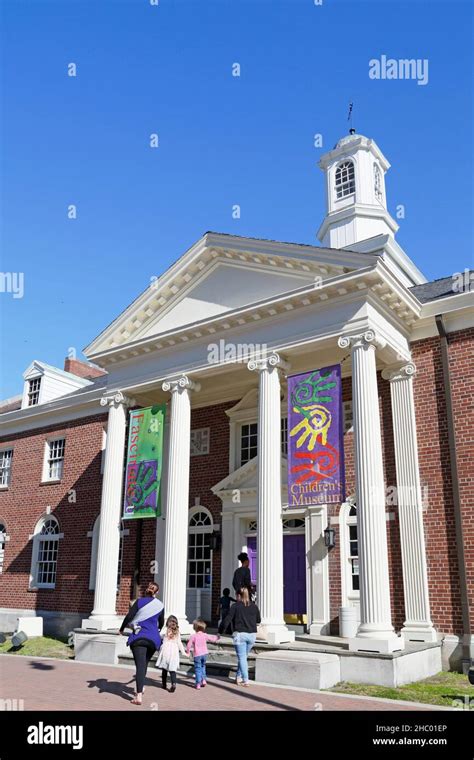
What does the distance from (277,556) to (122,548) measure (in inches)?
322

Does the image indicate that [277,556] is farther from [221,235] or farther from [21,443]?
[21,443]

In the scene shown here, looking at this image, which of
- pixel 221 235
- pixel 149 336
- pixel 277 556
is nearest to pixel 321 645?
pixel 277 556

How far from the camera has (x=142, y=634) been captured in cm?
935

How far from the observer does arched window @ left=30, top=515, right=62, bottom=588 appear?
22016 mm

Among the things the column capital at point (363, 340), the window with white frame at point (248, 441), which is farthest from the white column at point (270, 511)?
the window with white frame at point (248, 441)

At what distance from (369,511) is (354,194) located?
602 inches

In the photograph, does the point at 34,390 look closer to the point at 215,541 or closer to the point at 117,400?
the point at 117,400

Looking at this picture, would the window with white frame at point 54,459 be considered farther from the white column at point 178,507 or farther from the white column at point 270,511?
the white column at point 270,511

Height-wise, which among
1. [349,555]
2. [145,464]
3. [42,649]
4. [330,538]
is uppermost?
[145,464]

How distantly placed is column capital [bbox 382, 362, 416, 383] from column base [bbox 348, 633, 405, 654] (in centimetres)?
593

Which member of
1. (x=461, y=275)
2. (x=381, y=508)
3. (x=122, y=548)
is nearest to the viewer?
(x=381, y=508)

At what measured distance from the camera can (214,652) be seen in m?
12.5

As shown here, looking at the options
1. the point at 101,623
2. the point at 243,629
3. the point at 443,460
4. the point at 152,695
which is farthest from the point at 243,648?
the point at 101,623

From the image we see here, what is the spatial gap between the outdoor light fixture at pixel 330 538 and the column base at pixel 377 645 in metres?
3.89
